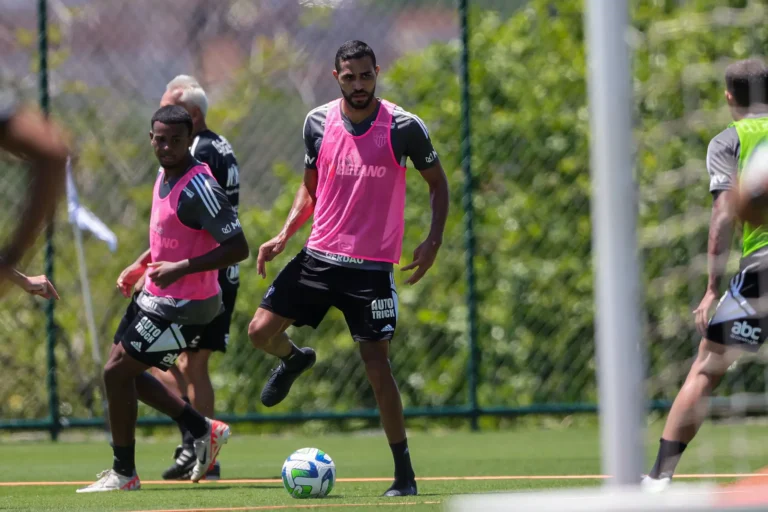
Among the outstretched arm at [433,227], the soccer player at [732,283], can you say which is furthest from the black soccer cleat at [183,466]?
the soccer player at [732,283]

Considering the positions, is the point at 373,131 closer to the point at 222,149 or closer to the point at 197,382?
the point at 222,149

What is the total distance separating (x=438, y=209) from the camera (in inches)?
241

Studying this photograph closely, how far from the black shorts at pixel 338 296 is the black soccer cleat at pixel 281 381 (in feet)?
0.94

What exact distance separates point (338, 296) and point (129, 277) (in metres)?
1.36

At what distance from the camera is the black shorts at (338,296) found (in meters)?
6.02

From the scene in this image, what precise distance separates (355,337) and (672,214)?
14.9 ft

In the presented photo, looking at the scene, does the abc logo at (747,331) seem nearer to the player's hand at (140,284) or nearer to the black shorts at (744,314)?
the black shorts at (744,314)

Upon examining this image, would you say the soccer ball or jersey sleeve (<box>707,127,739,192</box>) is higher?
jersey sleeve (<box>707,127,739,192</box>)

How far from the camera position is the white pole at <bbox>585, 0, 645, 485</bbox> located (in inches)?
117

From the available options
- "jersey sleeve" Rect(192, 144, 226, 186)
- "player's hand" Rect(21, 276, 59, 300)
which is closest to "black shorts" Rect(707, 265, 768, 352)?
"player's hand" Rect(21, 276, 59, 300)

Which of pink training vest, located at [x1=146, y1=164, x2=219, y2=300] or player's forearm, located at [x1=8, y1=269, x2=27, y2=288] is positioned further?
pink training vest, located at [x1=146, y1=164, x2=219, y2=300]

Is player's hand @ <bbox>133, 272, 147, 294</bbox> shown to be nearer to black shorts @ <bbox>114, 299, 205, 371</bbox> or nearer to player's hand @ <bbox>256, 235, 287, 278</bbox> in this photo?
black shorts @ <bbox>114, 299, 205, 371</bbox>

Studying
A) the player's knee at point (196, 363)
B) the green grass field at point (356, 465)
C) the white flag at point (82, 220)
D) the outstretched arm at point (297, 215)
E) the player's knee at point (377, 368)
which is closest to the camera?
the green grass field at point (356, 465)

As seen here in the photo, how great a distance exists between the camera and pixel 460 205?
426 inches
